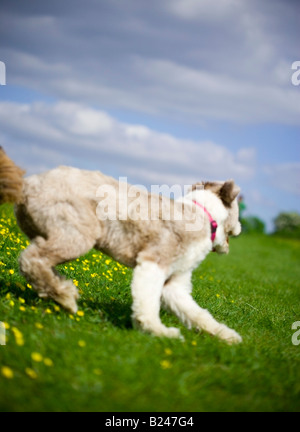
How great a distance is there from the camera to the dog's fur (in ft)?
15.5

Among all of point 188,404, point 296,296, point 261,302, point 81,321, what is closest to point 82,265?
point 81,321

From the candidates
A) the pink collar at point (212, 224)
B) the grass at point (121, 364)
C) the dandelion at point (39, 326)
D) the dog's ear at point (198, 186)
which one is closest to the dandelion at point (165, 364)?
the grass at point (121, 364)

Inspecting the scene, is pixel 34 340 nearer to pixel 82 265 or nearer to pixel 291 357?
pixel 291 357

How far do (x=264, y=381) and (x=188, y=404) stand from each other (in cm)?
92

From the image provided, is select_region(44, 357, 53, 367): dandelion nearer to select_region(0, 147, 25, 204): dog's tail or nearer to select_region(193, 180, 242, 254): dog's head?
select_region(0, 147, 25, 204): dog's tail

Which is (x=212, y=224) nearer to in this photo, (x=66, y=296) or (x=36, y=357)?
(x=66, y=296)

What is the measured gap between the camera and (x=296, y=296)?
1016 centimetres

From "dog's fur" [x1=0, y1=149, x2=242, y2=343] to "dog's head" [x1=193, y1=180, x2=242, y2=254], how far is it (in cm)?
50

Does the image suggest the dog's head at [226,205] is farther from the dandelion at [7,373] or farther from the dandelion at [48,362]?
the dandelion at [7,373]

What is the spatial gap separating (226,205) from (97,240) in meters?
1.79

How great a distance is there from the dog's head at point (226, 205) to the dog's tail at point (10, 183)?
2.23m

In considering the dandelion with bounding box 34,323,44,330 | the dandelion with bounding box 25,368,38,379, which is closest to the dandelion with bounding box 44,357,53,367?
the dandelion with bounding box 25,368,38,379

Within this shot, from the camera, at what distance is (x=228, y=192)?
18.4 ft

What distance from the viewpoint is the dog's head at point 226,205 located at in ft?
18.4
